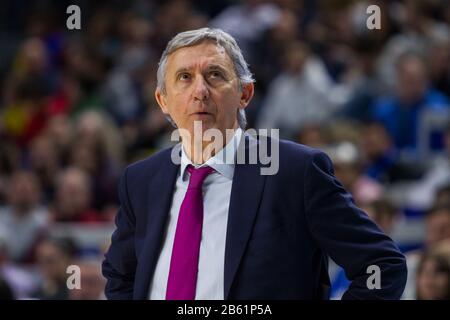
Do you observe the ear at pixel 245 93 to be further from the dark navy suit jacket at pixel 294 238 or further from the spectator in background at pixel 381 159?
the spectator in background at pixel 381 159

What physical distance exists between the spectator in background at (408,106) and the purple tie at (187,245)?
409 centimetres

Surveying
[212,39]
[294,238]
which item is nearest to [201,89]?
[212,39]

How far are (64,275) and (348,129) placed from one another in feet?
6.66

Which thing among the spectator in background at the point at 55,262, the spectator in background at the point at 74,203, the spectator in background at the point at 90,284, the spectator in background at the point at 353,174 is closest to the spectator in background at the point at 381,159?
the spectator in background at the point at 353,174

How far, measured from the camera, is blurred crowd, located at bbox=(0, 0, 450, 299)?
5.79 meters

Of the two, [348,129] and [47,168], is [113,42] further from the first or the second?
[348,129]

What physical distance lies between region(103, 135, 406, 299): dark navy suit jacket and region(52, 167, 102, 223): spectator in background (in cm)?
380

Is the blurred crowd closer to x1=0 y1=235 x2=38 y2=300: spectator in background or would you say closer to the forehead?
x1=0 y1=235 x2=38 y2=300: spectator in background

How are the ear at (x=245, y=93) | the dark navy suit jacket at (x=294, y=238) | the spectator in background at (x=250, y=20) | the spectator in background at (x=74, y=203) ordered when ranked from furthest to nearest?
the spectator in background at (x=250, y=20) < the spectator in background at (x=74, y=203) < the ear at (x=245, y=93) < the dark navy suit jacket at (x=294, y=238)

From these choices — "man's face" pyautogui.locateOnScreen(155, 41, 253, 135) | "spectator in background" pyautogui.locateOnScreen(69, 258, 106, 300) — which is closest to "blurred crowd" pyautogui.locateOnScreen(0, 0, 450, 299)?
"spectator in background" pyautogui.locateOnScreen(69, 258, 106, 300)

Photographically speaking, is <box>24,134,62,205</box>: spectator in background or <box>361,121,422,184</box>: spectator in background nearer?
<box>361,121,422,184</box>: spectator in background

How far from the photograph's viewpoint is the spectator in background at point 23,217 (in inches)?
243
